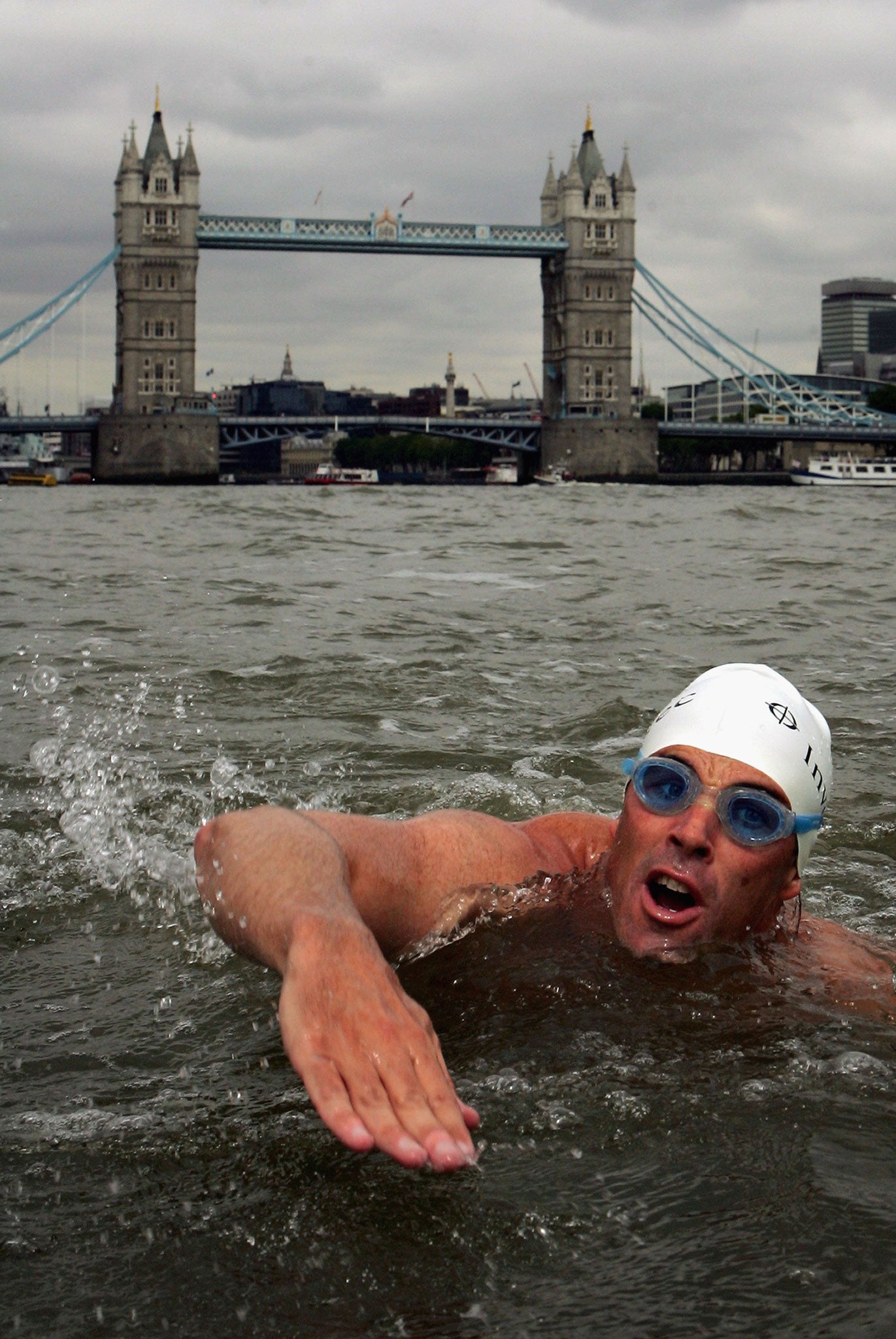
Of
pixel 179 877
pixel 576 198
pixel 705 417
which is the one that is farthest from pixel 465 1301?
pixel 705 417

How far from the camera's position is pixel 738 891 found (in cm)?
264

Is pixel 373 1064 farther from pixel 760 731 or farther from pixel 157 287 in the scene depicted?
pixel 157 287

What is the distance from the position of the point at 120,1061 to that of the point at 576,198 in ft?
282

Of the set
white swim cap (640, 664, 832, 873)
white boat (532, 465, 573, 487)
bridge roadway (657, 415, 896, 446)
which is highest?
bridge roadway (657, 415, 896, 446)

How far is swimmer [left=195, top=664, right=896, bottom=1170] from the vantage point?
205cm

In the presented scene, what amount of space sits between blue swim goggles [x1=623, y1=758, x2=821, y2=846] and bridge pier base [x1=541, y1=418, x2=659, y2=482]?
74011 millimetres

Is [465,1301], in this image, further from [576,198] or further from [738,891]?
[576,198]

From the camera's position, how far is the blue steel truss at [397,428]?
71.1 m

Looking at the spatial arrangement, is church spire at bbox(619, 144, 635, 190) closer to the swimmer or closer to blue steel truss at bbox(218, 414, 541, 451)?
blue steel truss at bbox(218, 414, 541, 451)

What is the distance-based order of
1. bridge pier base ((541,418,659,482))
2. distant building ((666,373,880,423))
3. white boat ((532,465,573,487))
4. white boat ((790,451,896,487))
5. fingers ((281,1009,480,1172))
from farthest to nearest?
distant building ((666,373,880,423))
bridge pier base ((541,418,659,482))
white boat ((532,465,573,487))
white boat ((790,451,896,487))
fingers ((281,1009,480,1172))

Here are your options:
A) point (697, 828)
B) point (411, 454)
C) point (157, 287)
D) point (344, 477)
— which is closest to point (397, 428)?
point (344, 477)

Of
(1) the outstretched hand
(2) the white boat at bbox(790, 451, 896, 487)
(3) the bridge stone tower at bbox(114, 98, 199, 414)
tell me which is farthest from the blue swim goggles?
(3) the bridge stone tower at bbox(114, 98, 199, 414)

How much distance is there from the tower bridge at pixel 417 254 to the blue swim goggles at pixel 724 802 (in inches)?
2642

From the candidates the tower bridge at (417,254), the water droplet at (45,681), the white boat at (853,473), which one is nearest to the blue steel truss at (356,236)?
the tower bridge at (417,254)
